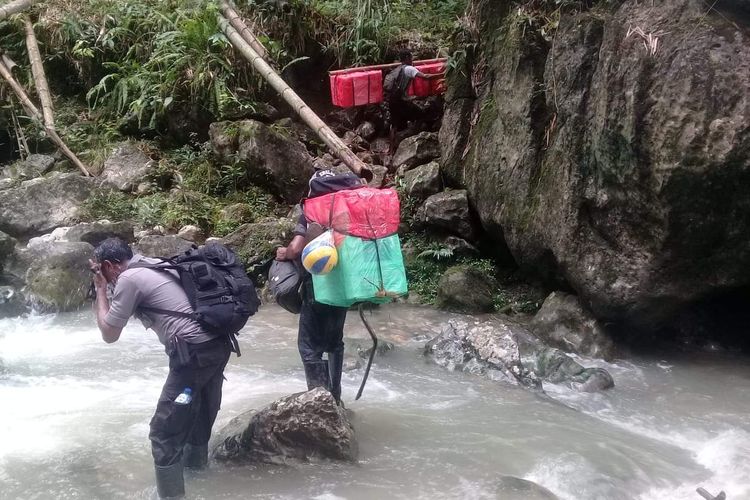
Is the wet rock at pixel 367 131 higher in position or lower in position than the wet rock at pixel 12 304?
higher

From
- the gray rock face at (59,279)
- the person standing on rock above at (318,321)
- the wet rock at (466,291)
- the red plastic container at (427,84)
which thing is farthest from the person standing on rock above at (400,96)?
the person standing on rock above at (318,321)

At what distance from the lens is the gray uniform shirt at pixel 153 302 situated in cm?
371

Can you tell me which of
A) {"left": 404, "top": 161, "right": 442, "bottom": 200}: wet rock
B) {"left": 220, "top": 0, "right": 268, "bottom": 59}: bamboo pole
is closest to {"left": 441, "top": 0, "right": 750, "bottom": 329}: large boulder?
{"left": 404, "top": 161, "right": 442, "bottom": 200}: wet rock

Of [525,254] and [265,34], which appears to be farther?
[265,34]

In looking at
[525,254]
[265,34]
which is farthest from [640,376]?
[265,34]

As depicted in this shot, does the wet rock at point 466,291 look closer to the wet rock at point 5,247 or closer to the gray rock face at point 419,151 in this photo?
the gray rock face at point 419,151

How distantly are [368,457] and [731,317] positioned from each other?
15.5 ft

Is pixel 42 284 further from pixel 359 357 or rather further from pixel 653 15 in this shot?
pixel 653 15

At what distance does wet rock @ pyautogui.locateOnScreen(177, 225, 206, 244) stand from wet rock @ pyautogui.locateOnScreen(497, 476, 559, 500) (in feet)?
21.6

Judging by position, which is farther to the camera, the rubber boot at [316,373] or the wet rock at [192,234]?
the wet rock at [192,234]

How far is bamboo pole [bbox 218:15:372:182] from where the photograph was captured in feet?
31.1

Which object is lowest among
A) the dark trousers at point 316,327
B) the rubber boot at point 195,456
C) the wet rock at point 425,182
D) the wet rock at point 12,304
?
the wet rock at point 12,304

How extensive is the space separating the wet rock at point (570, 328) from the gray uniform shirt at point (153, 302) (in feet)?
14.1

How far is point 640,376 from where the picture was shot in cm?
645
